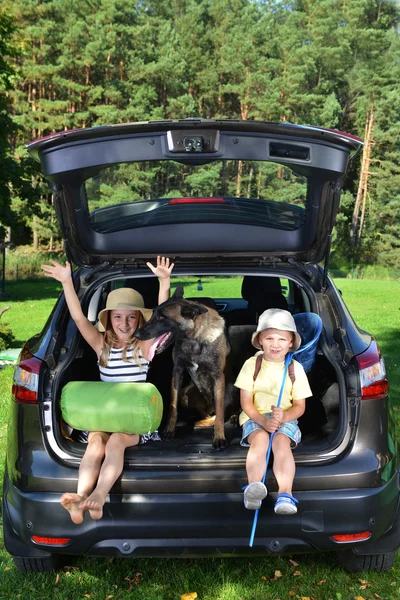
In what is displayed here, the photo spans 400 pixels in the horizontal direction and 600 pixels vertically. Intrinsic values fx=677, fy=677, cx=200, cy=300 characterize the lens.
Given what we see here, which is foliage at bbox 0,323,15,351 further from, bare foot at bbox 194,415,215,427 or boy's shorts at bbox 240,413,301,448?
boy's shorts at bbox 240,413,301,448

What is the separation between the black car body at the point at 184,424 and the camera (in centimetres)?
295

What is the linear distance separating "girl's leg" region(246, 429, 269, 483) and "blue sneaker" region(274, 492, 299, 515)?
0.45 ft

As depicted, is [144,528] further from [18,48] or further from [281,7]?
[281,7]

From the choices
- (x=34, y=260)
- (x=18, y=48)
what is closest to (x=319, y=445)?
(x=18, y=48)

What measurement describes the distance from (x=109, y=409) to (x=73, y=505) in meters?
0.51

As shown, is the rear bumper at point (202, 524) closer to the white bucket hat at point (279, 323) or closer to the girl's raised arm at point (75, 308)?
the white bucket hat at point (279, 323)

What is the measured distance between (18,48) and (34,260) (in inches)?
395

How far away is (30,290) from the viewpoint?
2402cm

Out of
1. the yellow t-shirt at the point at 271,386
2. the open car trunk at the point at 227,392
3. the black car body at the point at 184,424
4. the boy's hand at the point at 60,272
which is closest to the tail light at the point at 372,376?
the black car body at the point at 184,424

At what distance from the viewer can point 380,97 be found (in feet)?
150

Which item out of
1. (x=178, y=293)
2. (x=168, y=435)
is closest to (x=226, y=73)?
(x=178, y=293)

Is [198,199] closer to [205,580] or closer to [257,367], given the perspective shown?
[257,367]

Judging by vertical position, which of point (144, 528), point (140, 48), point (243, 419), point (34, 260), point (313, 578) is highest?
point (140, 48)

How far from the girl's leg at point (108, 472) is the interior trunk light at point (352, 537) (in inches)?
39.3
